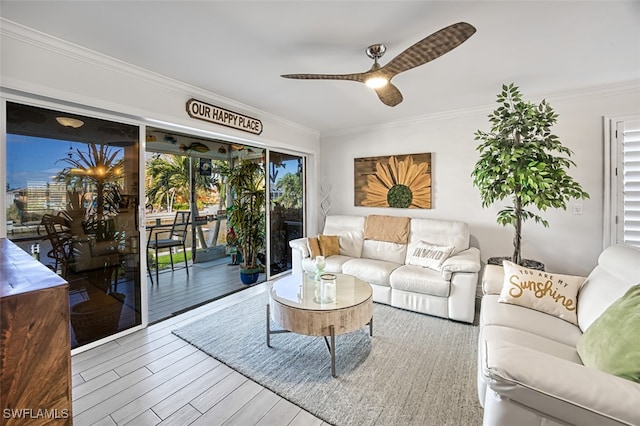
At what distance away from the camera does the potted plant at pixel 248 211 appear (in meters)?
4.29

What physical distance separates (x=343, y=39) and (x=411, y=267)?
99.7 inches

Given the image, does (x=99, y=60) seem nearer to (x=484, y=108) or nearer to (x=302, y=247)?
(x=302, y=247)

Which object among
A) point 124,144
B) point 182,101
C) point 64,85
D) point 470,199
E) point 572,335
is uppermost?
point 182,101

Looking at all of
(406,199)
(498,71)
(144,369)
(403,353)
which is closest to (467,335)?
(403,353)

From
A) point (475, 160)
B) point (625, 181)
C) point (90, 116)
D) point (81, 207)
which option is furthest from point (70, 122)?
point (625, 181)

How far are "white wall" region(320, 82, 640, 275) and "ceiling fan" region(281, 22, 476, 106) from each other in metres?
1.71

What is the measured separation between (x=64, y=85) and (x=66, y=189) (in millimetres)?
819

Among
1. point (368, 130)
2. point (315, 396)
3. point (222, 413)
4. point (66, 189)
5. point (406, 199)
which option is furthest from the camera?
point (368, 130)

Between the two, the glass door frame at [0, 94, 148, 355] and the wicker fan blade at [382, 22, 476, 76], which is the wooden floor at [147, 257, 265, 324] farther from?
the wicker fan blade at [382, 22, 476, 76]

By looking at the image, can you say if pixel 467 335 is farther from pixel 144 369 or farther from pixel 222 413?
pixel 144 369

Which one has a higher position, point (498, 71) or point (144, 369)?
point (498, 71)

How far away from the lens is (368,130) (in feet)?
15.0

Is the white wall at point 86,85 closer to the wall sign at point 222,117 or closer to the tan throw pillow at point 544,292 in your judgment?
the wall sign at point 222,117

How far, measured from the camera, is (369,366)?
220cm
